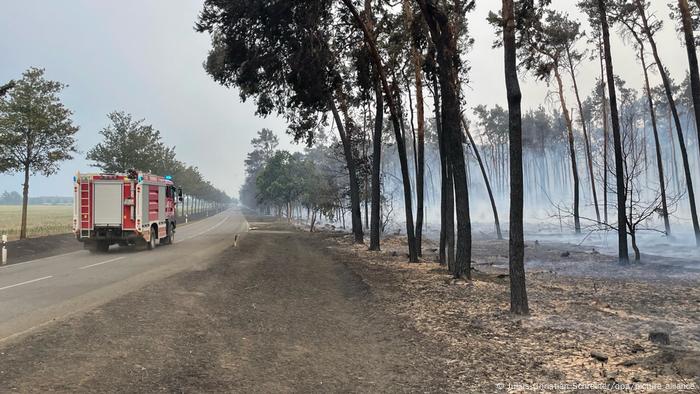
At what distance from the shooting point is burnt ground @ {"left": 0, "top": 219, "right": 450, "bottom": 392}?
496cm

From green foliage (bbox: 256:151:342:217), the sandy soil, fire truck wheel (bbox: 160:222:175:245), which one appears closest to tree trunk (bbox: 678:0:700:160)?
the sandy soil

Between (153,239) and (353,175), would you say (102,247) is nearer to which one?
(153,239)

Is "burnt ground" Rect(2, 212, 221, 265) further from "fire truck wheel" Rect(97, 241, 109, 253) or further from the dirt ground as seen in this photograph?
the dirt ground

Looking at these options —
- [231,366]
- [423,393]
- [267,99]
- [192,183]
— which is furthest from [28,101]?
[192,183]

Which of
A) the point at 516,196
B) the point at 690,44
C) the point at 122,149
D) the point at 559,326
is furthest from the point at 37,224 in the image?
the point at 690,44

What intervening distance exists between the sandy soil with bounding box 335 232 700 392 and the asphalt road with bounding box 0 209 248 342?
609cm

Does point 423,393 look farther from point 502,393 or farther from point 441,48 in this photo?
point 441,48

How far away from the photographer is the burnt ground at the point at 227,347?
195 inches

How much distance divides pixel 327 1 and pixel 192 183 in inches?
2486

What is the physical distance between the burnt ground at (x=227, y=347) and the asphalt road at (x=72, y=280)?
2.16 feet

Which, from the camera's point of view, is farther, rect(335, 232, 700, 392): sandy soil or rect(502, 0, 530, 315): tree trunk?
rect(502, 0, 530, 315): tree trunk

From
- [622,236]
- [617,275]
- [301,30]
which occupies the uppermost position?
[301,30]

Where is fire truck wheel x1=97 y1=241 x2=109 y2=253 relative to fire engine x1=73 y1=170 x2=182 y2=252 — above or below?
below

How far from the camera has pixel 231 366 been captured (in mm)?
5496
